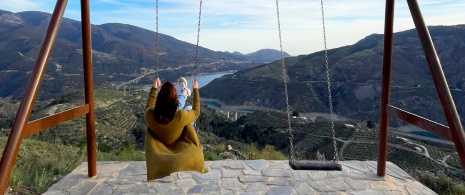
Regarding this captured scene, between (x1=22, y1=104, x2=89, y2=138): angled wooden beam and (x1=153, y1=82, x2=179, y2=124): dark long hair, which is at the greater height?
(x1=153, y1=82, x2=179, y2=124): dark long hair

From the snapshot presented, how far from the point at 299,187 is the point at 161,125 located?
1.64m

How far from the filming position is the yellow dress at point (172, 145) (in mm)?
3172

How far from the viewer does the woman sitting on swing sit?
10.0ft

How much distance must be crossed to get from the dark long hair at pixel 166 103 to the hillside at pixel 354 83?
159 feet

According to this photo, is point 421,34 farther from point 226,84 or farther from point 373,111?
point 226,84

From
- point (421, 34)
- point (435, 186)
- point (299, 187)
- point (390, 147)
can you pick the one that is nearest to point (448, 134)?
point (421, 34)

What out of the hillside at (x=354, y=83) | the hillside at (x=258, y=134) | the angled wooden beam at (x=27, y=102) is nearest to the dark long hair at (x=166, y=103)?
the angled wooden beam at (x=27, y=102)

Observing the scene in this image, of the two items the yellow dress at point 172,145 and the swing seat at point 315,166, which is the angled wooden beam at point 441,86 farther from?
the yellow dress at point 172,145

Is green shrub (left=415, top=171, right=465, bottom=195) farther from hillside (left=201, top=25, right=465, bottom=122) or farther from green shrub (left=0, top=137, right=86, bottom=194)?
hillside (left=201, top=25, right=465, bottom=122)

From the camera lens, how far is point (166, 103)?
302cm

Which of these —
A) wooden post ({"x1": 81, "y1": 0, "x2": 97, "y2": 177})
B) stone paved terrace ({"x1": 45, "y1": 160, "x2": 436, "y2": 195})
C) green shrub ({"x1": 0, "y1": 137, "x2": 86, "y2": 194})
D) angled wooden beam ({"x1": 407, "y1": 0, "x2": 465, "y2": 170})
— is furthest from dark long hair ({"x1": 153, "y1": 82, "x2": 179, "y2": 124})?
angled wooden beam ({"x1": 407, "y1": 0, "x2": 465, "y2": 170})

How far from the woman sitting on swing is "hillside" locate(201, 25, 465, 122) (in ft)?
159

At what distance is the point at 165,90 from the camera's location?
2984mm

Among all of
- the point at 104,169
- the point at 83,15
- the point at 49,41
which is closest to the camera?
the point at 49,41
